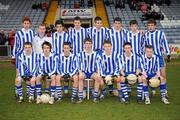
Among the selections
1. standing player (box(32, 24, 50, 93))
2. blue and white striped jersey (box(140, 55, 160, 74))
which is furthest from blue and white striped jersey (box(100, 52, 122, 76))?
standing player (box(32, 24, 50, 93))

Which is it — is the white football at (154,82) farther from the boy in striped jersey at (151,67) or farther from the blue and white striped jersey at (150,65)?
the blue and white striped jersey at (150,65)

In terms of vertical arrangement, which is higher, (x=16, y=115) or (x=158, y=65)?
(x=158, y=65)

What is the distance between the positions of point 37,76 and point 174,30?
17.3 m

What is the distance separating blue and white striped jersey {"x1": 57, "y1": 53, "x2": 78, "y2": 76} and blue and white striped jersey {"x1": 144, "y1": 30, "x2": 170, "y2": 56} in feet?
5.23

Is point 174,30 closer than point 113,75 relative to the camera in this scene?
No

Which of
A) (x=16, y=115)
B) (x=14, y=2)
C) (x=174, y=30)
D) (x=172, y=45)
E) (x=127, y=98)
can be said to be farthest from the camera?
(x=14, y=2)

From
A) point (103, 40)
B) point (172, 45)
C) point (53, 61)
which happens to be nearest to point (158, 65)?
point (103, 40)

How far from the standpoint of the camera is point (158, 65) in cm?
845

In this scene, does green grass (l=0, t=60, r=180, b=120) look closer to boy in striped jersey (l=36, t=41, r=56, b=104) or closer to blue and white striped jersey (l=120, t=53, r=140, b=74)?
boy in striped jersey (l=36, t=41, r=56, b=104)

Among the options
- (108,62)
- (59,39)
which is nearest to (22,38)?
(59,39)

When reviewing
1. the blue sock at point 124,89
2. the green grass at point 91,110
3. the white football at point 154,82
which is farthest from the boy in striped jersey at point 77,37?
the white football at point 154,82

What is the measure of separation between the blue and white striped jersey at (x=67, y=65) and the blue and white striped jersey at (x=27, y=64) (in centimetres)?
48

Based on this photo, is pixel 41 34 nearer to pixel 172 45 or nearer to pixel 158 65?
pixel 158 65

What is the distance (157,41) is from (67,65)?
195cm
